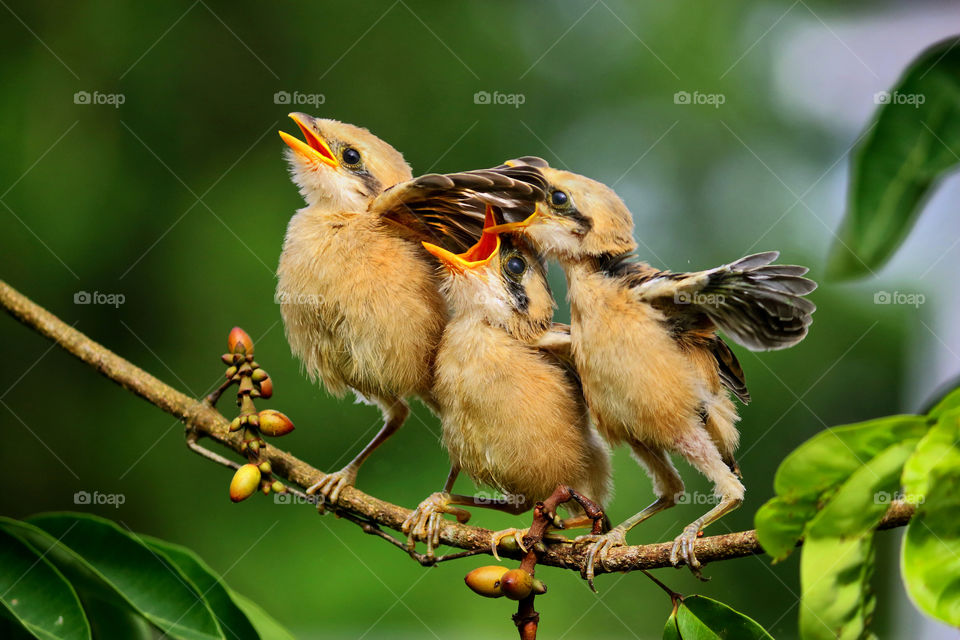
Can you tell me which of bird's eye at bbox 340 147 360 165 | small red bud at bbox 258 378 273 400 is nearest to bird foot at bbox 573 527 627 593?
small red bud at bbox 258 378 273 400

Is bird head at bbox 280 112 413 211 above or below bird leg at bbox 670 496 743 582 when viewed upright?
above

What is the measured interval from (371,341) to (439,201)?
16 cm

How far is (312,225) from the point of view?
891 millimetres

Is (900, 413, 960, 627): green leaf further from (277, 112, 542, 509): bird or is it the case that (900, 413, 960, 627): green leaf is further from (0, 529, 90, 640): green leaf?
(0, 529, 90, 640): green leaf

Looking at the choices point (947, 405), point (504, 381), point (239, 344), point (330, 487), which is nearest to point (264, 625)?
point (330, 487)

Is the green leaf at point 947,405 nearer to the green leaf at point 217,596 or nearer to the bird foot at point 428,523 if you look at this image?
the bird foot at point 428,523

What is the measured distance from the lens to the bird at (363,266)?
2.72ft

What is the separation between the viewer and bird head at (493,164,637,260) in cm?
74

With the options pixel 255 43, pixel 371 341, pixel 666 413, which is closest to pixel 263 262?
pixel 255 43

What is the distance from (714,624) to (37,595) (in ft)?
2.23

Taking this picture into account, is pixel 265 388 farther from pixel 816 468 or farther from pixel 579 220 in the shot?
pixel 816 468

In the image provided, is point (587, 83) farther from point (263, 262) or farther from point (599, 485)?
point (599, 485)

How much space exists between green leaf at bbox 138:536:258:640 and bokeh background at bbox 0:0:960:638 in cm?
108

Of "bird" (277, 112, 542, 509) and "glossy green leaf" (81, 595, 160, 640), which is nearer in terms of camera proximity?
"bird" (277, 112, 542, 509)
